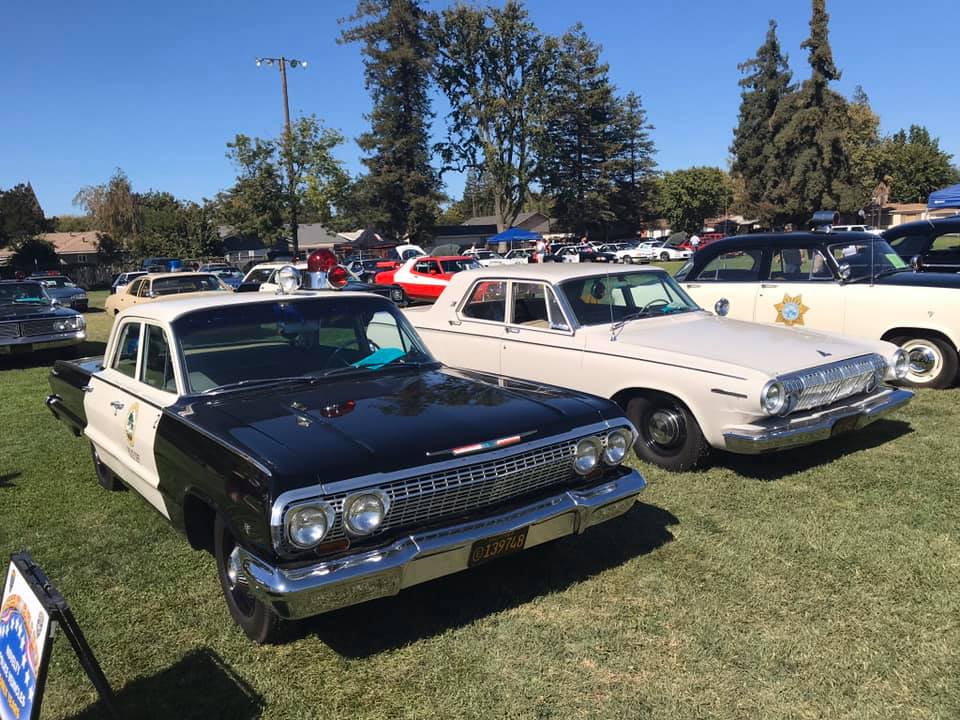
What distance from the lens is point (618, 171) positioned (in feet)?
213

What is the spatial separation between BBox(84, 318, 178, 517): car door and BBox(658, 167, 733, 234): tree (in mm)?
75957

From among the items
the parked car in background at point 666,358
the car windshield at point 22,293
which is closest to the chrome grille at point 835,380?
the parked car in background at point 666,358

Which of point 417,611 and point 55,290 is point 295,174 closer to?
point 55,290

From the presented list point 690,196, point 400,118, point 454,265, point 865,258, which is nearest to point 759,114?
point 690,196

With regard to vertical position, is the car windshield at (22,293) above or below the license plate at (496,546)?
above

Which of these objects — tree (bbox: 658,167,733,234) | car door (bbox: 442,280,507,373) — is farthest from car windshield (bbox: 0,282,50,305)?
tree (bbox: 658,167,733,234)

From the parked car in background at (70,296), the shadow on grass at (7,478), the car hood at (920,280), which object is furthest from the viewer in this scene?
the parked car in background at (70,296)

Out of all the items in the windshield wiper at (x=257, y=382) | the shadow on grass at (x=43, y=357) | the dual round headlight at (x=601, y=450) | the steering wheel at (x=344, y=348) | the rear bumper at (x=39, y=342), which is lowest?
the shadow on grass at (x=43, y=357)

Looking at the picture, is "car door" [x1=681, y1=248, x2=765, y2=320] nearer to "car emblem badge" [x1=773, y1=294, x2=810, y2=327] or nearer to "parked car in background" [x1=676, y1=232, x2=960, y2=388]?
"parked car in background" [x1=676, y1=232, x2=960, y2=388]

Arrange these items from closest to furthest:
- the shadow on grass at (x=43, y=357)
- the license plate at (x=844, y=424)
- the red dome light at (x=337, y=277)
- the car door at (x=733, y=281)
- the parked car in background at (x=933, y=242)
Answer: the red dome light at (x=337, y=277) → the license plate at (x=844, y=424) → the car door at (x=733, y=281) → the parked car in background at (x=933, y=242) → the shadow on grass at (x=43, y=357)

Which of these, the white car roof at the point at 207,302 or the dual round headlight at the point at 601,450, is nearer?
the dual round headlight at the point at 601,450

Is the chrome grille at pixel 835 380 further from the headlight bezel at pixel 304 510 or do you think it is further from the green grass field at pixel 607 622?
the headlight bezel at pixel 304 510

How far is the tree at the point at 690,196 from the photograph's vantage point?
77.4 m

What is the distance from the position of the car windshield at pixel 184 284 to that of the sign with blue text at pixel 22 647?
12.8 m
